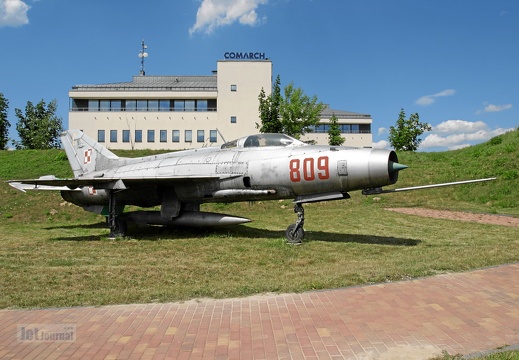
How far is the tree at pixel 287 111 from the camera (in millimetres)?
39938

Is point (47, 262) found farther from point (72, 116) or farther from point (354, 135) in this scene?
point (354, 135)

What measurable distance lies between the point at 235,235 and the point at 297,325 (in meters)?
8.52

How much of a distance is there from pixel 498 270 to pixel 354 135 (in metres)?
54.0

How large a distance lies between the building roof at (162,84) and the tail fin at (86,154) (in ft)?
109

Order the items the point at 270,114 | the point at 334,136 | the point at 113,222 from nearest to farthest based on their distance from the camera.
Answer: the point at 113,222
the point at 270,114
the point at 334,136

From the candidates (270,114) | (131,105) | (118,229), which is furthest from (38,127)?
(118,229)

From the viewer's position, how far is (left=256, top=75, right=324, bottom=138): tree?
131 feet

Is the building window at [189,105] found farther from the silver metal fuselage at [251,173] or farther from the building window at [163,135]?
the silver metal fuselage at [251,173]

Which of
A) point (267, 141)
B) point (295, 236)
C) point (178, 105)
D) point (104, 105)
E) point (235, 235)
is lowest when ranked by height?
point (235, 235)

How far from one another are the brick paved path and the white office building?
41959 mm

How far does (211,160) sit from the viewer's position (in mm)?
12750

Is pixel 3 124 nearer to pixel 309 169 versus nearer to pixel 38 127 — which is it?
pixel 38 127

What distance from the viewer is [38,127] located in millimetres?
65500
